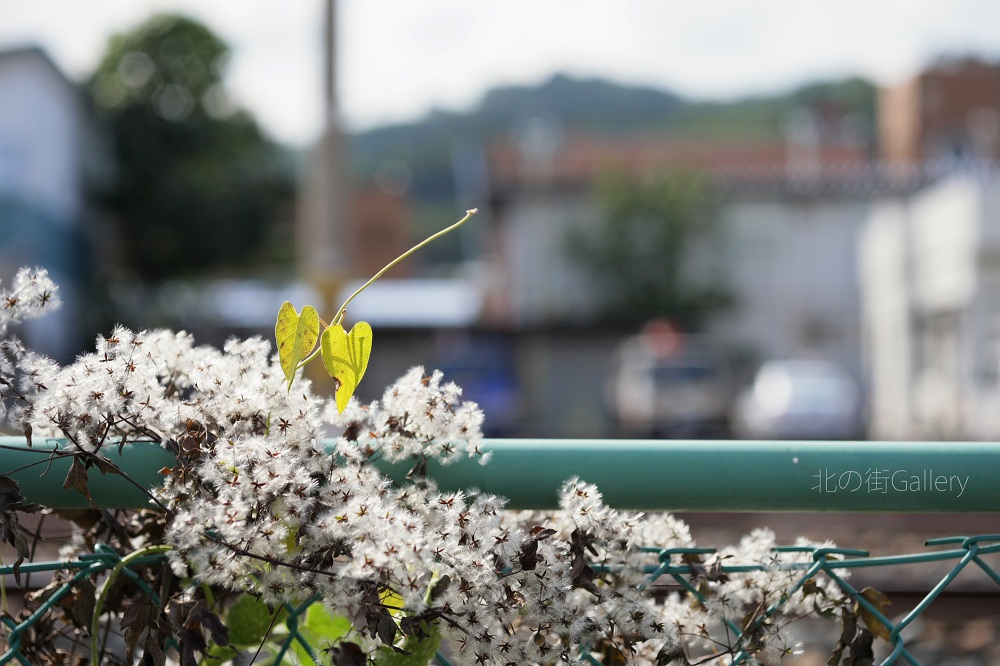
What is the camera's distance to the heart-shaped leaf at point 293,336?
3.62 ft

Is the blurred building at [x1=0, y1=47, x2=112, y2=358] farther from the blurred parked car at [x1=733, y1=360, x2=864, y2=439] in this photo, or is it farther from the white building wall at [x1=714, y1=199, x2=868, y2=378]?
the white building wall at [x1=714, y1=199, x2=868, y2=378]

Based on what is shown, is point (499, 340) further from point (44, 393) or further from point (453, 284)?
point (44, 393)

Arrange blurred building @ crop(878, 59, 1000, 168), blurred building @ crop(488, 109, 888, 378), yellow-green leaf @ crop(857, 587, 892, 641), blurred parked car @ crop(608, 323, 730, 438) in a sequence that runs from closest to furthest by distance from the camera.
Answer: yellow-green leaf @ crop(857, 587, 892, 641), blurred parked car @ crop(608, 323, 730, 438), blurred building @ crop(488, 109, 888, 378), blurred building @ crop(878, 59, 1000, 168)

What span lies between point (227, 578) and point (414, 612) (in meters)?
0.18

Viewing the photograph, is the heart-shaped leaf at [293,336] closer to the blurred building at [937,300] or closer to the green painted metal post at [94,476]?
the green painted metal post at [94,476]

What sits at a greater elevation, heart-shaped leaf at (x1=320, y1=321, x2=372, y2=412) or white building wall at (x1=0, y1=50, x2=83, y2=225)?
white building wall at (x1=0, y1=50, x2=83, y2=225)

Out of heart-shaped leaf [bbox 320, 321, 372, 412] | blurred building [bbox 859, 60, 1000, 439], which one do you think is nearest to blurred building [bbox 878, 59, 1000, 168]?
blurred building [bbox 859, 60, 1000, 439]

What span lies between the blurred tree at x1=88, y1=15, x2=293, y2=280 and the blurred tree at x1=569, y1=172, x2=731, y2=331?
10.1m

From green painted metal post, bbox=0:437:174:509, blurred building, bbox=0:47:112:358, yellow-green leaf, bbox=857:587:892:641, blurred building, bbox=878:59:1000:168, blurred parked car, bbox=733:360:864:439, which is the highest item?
blurred building, bbox=878:59:1000:168

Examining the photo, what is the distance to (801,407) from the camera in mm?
22141

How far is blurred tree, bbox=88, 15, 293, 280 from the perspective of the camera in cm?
2962

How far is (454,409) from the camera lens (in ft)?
3.76

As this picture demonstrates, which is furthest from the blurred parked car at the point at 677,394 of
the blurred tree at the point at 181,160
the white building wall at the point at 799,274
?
the blurred tree at the point at 181,160

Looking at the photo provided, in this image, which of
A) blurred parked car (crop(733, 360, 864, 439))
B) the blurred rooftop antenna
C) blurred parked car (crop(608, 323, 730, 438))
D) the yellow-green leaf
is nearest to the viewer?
the yellow-green leaf
